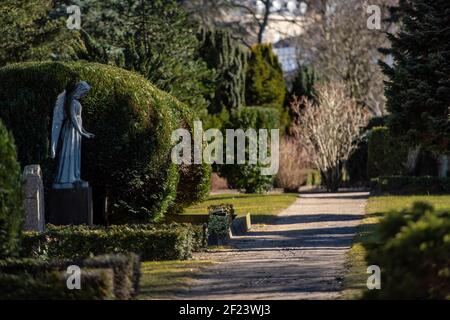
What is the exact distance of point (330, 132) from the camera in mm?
44281

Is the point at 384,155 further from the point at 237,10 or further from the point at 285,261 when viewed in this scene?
the point at 285,261

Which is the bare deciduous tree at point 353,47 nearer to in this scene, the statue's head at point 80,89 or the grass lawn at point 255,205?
the grass lawn at point 255,205

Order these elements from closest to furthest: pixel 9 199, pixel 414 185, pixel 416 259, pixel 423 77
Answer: pixel 416 259
pixel 9 199
pixel 423 77
pixel 414 185

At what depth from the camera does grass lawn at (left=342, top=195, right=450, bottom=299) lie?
12752mm

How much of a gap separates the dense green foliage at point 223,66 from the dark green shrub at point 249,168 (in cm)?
638

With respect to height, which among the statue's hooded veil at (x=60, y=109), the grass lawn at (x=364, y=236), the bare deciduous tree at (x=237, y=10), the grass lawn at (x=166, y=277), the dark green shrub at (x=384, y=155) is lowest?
the grass lawn at (x=166, y=277)

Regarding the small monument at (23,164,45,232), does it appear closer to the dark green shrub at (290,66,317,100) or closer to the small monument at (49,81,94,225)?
the small monument at (49,81,94,225)

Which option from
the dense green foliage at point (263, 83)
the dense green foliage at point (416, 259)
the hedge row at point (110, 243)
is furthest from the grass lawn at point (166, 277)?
the dense green foliage at point (263, 83)

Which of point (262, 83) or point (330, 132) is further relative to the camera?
point (262, 83)

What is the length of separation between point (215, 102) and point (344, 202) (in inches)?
649

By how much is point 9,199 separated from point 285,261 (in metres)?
5.20

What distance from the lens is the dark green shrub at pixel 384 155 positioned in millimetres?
43156

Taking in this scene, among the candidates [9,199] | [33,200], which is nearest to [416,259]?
[9,199]

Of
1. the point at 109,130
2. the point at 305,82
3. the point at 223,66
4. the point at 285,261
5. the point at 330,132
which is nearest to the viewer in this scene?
the point at 285,261
